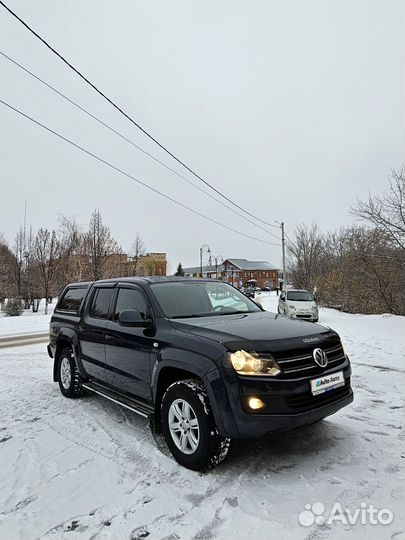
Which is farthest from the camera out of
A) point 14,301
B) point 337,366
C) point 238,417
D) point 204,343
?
point 14,301

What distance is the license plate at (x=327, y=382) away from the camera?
3045mm

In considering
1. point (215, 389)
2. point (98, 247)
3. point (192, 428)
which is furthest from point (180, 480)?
point (98, 247)

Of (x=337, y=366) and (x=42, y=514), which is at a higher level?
(x=337, y=366)

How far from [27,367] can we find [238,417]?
21.8 ft

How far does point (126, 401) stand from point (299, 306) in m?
→ 14.8

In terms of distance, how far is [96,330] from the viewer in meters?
4.72

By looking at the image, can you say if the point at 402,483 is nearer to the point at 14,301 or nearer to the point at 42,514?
the point at 42,514

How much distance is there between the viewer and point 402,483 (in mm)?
2818

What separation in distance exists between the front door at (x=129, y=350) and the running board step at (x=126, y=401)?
0.08 meters

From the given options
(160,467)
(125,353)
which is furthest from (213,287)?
(160,467)

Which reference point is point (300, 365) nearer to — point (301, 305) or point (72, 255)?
point (301, 305)

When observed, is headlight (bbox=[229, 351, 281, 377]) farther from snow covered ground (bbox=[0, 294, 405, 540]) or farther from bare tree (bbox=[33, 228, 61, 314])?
bare tree (bbox=[33, 228, 61, 314])

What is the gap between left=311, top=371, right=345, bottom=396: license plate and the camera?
9.99 feet

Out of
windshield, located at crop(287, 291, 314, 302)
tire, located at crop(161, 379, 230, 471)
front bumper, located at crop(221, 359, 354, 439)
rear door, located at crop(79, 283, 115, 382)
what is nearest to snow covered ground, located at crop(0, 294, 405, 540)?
tire, located at crop(161, 379, 230, 471)
